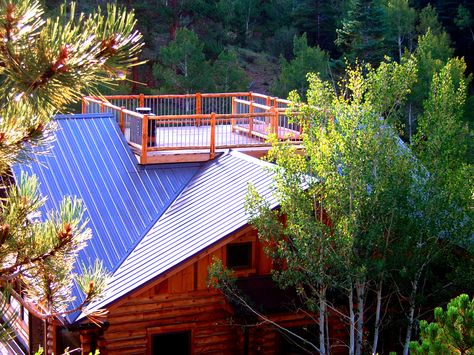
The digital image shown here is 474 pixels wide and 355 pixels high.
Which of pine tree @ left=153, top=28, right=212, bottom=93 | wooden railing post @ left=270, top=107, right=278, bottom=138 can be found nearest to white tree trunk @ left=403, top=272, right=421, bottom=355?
wooden railing post @ left=270, top=107, right=278, bottom=138

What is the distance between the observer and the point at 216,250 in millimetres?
15195

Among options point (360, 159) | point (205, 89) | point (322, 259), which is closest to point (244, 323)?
point (322, 259)

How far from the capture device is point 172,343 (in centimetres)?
1525

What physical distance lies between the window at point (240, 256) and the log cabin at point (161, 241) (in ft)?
0.06

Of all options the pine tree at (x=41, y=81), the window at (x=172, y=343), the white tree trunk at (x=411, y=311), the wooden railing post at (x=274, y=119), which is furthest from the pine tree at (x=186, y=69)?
the pine tree at (x=41, y=81)

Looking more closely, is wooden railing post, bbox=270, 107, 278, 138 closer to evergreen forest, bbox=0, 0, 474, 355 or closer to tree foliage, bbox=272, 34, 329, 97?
evergreen forest, bbox=0, 0, 474, 355

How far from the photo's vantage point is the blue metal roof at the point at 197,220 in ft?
48.3

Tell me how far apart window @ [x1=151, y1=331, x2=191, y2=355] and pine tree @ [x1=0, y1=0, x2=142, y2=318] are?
923cm

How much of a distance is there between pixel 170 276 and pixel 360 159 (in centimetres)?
405

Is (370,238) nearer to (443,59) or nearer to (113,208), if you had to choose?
(113,208)

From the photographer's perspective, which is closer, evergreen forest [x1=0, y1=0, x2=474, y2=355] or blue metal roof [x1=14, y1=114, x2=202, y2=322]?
evergreen forest [x1=0, y1=0, x2=474, y2=355]

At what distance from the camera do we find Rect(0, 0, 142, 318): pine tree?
16.3 feet

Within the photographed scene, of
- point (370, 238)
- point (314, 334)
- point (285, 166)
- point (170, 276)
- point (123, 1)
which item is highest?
point (123, 1)

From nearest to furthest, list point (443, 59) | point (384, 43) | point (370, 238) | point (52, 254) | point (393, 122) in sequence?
point (52, 254), point (370, 238), point (393, 122), point (443, 59), point (384, 43)
